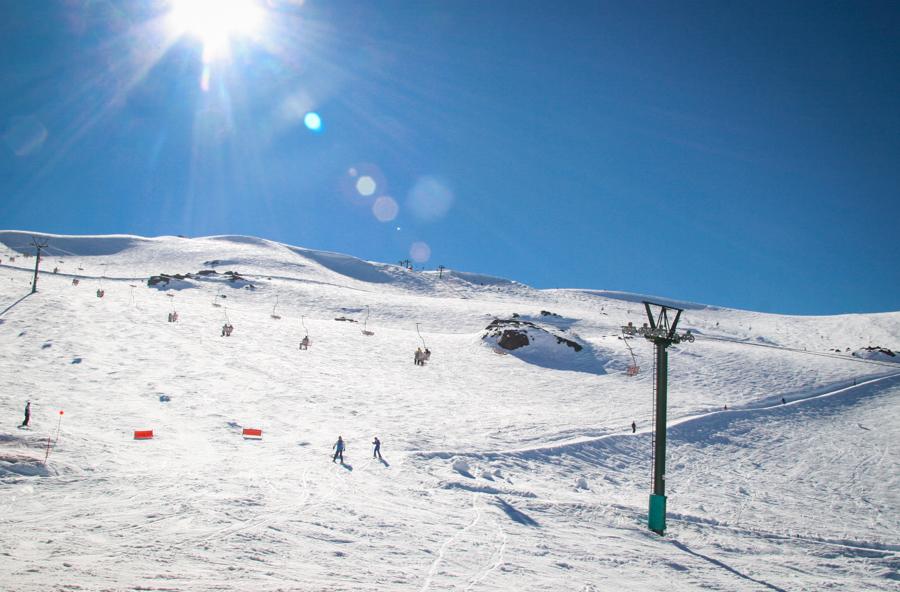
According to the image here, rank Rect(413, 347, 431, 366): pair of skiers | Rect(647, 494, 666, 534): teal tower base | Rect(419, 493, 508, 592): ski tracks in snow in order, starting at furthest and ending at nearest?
1. Rect(413, 347, 431, 366): pair of skiers
2. Rect(647, 494, 666, 534): teal tower base
3. Rect(419, 493, 508, 592): ski tracks in snow

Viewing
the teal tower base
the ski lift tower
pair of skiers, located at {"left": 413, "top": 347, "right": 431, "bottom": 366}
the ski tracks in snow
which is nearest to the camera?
the ski tracks in snow

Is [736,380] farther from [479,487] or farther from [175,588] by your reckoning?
[175,588]

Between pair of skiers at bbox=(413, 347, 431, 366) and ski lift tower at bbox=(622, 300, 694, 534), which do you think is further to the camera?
pair of skiers at bbox=(413, 347, 431, 366)

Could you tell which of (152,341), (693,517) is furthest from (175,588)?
(152,341)

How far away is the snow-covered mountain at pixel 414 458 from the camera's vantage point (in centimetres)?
1185

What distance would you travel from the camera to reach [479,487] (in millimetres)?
20125

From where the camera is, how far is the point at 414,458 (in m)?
23.0

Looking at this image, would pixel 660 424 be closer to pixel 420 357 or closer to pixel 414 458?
pixel 414 458

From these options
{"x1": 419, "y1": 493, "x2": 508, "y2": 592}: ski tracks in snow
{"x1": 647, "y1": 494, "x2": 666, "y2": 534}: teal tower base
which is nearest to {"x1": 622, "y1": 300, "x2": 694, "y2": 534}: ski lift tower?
{"x1": 647, "y1": 494, "x2": 666, "y2": 534}: teal tower base

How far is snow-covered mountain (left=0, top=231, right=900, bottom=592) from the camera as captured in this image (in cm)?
1185

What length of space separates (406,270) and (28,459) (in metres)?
106

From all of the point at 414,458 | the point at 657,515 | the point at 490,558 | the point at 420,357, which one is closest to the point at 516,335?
the point at 420,357

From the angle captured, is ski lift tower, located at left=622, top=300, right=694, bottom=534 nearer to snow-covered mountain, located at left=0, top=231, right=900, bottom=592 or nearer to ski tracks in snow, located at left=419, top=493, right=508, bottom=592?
snow-covered mountain, located at left=0, top=231, right=900, bottom=592

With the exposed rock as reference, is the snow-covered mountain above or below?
below
